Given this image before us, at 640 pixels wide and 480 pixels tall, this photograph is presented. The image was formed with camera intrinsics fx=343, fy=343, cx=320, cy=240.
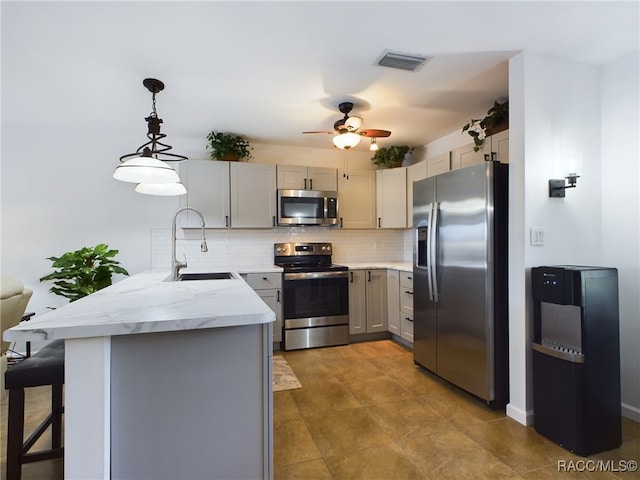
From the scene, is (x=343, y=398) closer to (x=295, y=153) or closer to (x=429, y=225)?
(x=429, y=225)

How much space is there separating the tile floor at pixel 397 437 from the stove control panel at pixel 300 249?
166 cm

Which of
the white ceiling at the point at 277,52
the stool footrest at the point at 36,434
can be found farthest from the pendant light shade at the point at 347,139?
the stool footrest at the point at 36,434

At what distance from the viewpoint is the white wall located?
2338 mm

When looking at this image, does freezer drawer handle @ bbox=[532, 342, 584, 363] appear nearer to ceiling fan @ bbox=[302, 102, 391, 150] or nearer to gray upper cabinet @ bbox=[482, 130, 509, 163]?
gray upper cabinet @ bbox=[482, 130, 509, 163]

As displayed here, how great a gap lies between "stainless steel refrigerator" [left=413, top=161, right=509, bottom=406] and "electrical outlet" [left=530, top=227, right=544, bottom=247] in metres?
0.18

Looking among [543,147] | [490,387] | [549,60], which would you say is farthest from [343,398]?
[549,60]

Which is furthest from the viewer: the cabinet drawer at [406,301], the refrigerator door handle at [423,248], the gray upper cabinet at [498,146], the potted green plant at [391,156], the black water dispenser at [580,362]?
the potted green plant at [391,156]

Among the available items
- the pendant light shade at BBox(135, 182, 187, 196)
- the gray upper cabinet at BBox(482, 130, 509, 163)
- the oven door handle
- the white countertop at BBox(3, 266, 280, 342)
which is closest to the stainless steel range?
the oven door handle

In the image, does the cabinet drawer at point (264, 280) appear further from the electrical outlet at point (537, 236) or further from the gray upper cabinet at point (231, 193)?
the electrical outlet at point (537, 236)

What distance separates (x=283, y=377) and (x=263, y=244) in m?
1.79

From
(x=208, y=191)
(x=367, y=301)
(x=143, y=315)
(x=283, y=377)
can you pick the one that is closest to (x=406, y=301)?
(x=367, y=301)

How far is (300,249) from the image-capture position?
4.40 meters

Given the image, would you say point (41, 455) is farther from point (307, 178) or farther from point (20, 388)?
point (307, 178)

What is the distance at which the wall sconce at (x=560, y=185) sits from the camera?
2.31 m
